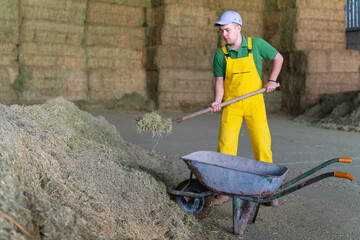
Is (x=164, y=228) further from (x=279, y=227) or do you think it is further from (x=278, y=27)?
(x=278, y=27)

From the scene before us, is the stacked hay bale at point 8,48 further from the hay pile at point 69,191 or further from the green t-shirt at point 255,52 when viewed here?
the green t-shirt at point 255,52

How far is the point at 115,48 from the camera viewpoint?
38.5ft

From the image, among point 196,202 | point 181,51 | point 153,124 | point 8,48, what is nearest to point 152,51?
point 181,51

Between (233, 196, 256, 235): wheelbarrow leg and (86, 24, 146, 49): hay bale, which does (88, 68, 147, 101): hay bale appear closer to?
(86, 24, 146, 49): hay bale

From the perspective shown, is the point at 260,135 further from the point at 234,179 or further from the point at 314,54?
the point at 314,54

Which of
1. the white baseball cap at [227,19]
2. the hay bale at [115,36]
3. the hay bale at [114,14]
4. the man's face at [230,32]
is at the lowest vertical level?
the man's face at [230,32]

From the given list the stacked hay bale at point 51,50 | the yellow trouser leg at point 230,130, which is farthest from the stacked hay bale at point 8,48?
the yellow trouser leg at point 230,130

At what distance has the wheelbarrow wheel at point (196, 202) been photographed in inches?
130

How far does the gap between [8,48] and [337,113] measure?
7.98m

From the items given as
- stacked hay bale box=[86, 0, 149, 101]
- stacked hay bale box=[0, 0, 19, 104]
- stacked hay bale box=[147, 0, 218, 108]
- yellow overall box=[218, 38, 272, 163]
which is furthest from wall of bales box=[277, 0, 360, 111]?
yellow overall box=[218, 38, 272, 163]

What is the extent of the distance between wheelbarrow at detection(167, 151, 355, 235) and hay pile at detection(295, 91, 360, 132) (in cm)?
588

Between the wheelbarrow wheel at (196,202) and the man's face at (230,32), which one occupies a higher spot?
the man's face at (230,32)

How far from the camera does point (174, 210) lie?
10.6ft

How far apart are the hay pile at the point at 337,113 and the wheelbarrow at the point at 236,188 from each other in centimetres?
588
